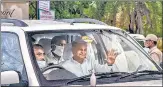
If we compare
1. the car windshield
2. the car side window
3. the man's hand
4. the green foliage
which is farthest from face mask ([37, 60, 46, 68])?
the green foliage

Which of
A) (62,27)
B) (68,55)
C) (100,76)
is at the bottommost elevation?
(100,76)

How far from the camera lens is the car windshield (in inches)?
159

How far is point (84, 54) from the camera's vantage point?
429 centimetres

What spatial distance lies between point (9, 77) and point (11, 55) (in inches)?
18.0

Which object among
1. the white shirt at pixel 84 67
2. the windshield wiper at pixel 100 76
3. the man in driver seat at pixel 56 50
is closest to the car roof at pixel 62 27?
the man in driver seat at pixel 56 50

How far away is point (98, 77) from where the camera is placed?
3.89 metres

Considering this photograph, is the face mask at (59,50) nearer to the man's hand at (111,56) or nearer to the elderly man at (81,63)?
the elderly man at (81,63)

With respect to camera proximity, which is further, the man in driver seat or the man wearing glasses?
the man in driver seat

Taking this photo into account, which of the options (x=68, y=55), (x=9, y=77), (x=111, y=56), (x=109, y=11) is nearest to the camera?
(x=9, y=77)

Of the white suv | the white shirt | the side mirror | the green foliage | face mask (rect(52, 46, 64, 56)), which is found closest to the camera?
the side mirror

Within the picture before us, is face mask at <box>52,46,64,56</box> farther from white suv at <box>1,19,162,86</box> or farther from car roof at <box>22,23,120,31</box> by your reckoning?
car roof at <box>22,23,120,31</box>

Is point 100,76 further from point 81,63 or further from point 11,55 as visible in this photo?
point 11,55

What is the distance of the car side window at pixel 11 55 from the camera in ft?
12.7

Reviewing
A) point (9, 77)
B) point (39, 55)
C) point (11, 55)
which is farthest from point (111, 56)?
point (9, 77)
